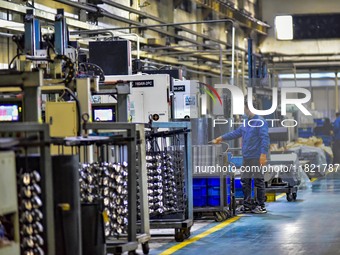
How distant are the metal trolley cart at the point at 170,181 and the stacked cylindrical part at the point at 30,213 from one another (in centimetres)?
436

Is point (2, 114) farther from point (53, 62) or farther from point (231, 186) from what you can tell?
point (231, 186)

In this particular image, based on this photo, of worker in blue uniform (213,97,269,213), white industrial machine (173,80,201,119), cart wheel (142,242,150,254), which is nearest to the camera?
cart wheel (142,242,150,254)

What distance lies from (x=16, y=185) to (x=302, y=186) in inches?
636

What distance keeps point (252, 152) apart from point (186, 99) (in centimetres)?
289

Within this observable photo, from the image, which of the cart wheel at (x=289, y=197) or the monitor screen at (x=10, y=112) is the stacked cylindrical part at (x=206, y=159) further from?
the monitor screen at (x=10, y=112)

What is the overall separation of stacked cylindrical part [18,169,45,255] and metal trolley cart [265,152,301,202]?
443 inches

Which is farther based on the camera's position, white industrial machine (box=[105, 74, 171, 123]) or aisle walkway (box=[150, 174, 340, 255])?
white industrial machine (box=[105, 74, 171, 123])

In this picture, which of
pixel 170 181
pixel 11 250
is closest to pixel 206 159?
pixel 170 181

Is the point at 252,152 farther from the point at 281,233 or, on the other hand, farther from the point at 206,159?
the point at 281,233

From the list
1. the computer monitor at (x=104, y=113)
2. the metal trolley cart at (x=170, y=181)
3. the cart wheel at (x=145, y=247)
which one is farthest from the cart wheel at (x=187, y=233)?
the computer monitor at (x=104, y=113)

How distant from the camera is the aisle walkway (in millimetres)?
11461

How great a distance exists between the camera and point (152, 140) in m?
12.1

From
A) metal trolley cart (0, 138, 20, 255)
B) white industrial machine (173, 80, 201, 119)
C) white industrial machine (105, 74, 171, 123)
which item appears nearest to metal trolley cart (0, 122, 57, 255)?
metal trolley cart (0, 138, 20, 255)

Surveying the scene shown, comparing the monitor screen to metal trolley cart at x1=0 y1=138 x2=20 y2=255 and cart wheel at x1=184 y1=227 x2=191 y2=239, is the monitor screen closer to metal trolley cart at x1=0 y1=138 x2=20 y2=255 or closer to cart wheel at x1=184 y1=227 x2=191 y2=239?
cart wheel at x1=184 y1=227 x2=191 y2=239
